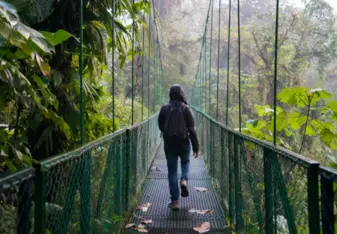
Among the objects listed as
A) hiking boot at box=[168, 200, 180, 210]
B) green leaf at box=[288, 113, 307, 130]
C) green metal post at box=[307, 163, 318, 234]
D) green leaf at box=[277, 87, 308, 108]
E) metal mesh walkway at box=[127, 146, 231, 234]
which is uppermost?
green leaf at box=[277, 87, 308, 108]

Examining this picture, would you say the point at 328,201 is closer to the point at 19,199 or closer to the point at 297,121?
the point at 19,199

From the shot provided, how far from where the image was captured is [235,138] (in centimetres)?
254

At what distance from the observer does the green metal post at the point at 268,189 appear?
1.65m

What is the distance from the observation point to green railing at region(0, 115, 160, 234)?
100 centimetres

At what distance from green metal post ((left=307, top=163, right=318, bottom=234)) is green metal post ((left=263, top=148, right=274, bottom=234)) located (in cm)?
50

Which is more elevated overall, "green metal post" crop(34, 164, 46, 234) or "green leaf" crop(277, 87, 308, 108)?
"green leaf" crop(277, 87, 308, 108)

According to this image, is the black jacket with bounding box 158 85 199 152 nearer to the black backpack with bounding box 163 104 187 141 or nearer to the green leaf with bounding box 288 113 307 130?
the black backpack with bounding box 163 104 187 141

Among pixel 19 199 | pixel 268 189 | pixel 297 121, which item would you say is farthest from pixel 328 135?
pixel 19 199

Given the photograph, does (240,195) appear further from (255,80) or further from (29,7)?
(255,80)

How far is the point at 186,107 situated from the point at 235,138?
0.86m

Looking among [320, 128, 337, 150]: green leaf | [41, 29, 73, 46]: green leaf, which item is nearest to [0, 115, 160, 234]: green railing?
[41, 29, 73, 46]: green leaf

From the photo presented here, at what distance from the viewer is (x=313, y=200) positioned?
112 centimetres

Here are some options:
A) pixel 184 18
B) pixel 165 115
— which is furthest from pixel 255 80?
pixel 165 115

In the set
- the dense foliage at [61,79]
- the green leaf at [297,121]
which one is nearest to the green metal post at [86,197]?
the dense foliage at [61,79]
